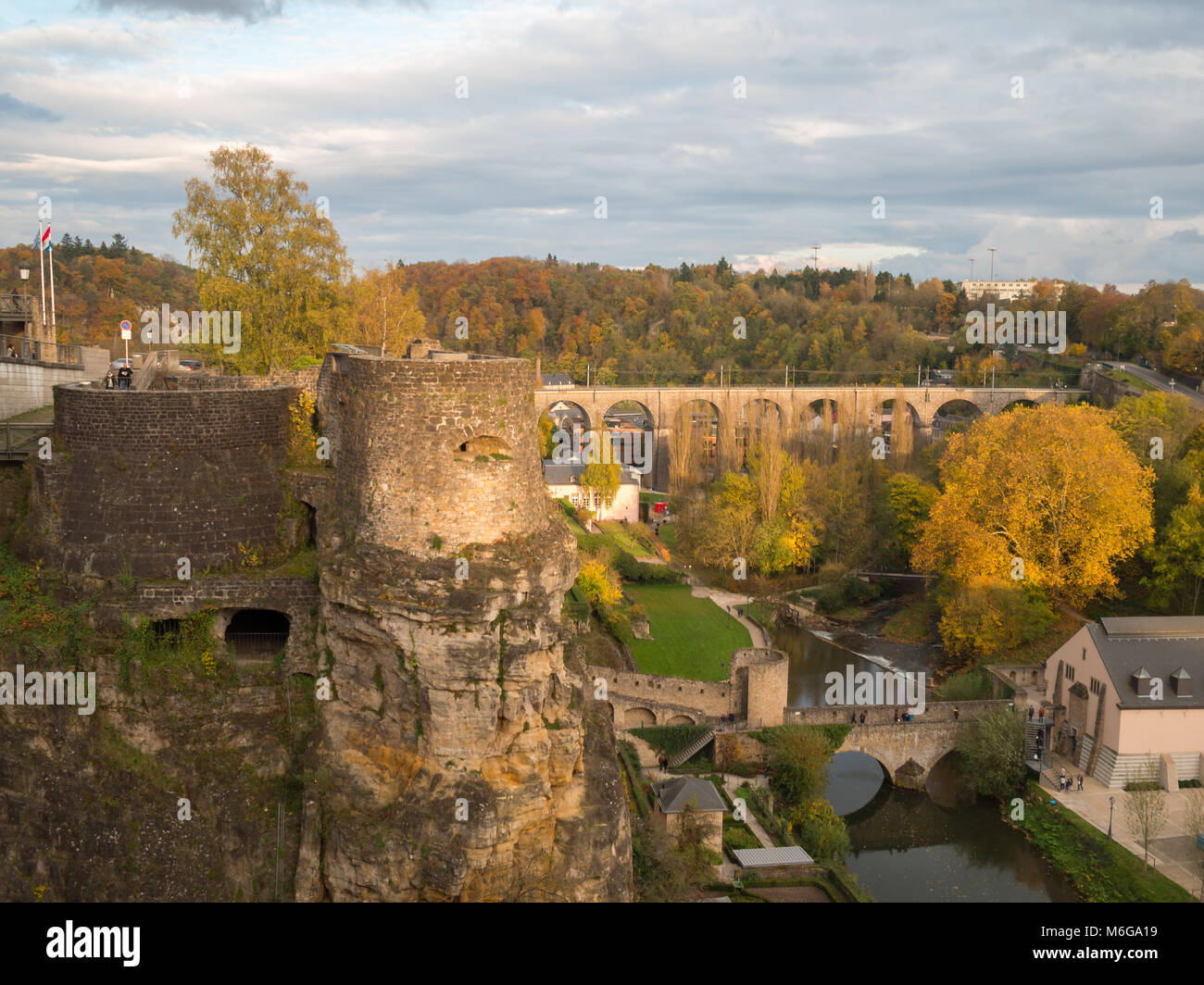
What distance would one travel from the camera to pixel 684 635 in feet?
153

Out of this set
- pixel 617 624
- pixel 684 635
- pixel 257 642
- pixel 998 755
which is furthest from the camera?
pixel 684 635

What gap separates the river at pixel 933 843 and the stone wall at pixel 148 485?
20.3 meters

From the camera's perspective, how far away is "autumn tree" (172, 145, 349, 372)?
3231cm

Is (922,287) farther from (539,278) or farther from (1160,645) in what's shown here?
(1160,645)

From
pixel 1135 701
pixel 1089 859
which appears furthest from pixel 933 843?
pixel 1135 701

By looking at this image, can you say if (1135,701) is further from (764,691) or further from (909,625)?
(909,625)

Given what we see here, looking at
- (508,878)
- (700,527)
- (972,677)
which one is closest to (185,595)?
(508,878)

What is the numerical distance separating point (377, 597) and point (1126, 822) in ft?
82.5

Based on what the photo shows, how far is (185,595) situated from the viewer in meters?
17.0

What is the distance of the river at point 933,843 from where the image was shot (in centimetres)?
2919

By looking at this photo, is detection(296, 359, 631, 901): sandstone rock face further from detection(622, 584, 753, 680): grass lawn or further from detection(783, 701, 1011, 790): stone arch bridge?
detection(622, 584, 753, 680): grass lawn

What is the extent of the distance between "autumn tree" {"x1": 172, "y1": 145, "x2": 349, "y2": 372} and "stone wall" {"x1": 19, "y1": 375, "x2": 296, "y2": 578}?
48.1ft

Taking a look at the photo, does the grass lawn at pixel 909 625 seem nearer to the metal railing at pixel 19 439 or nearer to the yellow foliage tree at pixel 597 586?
the yellow foliage tree at pixel 597 586

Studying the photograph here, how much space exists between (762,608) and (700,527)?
30.8 feet
